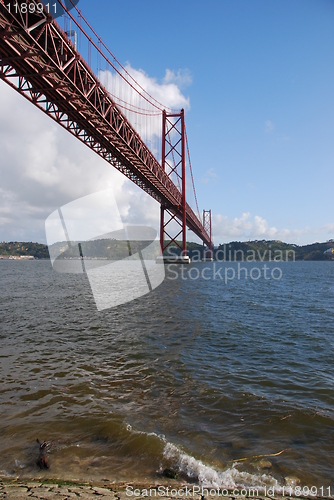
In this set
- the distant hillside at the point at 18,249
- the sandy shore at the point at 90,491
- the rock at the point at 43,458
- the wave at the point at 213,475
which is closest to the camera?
the sandy shore at the point at 90,491

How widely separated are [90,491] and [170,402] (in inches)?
74.6

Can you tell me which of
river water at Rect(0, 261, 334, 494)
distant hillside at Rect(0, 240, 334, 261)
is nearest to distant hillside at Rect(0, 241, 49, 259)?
distant hillside at Rect(0, 240, 334, 261)

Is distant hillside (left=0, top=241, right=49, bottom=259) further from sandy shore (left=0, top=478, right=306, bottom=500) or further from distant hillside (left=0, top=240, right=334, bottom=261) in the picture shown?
sandy shore (left=0, top=478, right=306, bottom=500)

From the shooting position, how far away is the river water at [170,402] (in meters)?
2.80

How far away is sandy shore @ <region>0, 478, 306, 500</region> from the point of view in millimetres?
2225

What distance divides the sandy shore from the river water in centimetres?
15

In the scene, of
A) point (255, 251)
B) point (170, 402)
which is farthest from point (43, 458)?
point (255, 251)

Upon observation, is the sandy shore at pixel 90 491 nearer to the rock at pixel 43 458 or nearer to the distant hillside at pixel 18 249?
the rock at pixel 43 458

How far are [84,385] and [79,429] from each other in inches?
48.3

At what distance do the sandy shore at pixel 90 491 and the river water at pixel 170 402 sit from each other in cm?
15

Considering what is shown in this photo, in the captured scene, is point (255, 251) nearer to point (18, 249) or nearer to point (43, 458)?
point (18, 249)

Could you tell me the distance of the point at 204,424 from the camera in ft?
11.7

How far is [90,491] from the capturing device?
233 centimetres

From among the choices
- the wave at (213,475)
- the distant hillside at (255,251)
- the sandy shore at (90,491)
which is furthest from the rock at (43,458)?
the distant hillside at (255,251)
